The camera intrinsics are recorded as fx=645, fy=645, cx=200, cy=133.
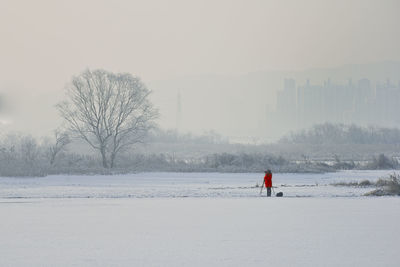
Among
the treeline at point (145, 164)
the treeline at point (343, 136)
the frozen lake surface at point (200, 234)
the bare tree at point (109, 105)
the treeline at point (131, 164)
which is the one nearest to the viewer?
the frozen lake surface at point (200, 234)

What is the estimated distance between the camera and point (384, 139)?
144 m

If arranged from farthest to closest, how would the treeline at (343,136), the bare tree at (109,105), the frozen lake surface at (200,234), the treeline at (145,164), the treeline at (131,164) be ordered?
the treeline at (343,136) → the bare tree at (109,105) → the treeline at (145,164) → the treeline at (131,164) → the frozen lake surface at (200,234)

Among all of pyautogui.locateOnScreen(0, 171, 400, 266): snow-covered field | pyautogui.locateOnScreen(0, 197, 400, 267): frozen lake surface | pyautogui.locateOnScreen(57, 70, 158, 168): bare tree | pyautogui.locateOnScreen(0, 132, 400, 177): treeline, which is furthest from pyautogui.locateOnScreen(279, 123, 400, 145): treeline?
pyautogui.locateOnScreen(0, 197, 400, 267): frozen lake surface

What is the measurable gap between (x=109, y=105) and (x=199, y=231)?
50571 millimetres

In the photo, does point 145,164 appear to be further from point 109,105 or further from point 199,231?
point 199,231

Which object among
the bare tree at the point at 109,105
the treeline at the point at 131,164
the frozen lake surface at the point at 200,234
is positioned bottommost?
the frozen lake surface at the point at 200,234

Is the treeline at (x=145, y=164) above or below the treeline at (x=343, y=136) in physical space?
below

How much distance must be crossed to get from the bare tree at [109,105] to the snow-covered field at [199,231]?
36424 mm

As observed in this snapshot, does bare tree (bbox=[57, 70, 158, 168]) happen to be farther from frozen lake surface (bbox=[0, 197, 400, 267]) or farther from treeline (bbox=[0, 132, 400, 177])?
frozen lake surface (bbox=[0, 197, 400, 267])

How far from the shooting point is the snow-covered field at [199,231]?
1288cm

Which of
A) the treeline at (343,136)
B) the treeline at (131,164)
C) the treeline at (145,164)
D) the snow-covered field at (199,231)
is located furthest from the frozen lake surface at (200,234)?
the treeline at (343,136)

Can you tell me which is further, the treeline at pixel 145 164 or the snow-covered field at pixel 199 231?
the treeline at pixel 145 164

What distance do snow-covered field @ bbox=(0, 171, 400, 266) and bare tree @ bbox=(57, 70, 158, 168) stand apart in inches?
1434

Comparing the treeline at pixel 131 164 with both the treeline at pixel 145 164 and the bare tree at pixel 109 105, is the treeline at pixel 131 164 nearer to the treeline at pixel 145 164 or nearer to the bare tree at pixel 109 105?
the treeline at pixel 145 164
